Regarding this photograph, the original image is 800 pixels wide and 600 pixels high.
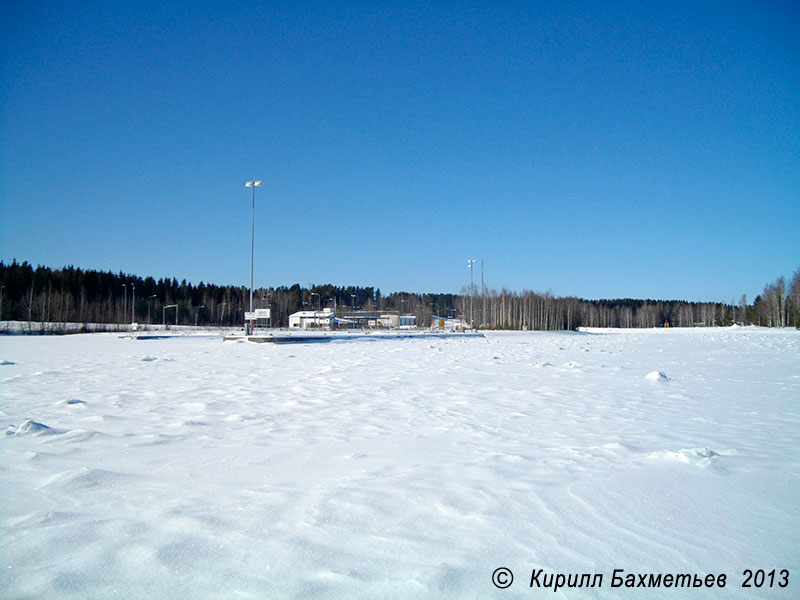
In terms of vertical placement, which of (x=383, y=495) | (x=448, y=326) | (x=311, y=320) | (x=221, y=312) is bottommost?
(x=448, y=326)

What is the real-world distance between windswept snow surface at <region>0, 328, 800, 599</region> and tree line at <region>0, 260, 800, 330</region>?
47240 mm

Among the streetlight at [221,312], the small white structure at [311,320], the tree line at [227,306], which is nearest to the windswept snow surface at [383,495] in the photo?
the tree line at [227,306]

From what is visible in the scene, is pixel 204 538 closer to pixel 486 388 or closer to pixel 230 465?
pixel 230 465

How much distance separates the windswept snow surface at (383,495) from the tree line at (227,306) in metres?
47.2

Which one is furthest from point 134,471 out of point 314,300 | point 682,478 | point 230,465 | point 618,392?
point 314,300

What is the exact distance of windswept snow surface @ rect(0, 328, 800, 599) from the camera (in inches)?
97.8

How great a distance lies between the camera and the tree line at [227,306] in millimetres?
72062

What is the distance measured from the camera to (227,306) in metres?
119

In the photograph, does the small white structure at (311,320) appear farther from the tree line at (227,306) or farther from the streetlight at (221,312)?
the streetlight at (221,312)

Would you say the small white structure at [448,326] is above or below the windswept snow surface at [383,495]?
below

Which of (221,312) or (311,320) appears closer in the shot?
(311,320)

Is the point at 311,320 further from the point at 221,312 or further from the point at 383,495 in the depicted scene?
the point at 383,495

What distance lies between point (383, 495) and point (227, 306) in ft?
403

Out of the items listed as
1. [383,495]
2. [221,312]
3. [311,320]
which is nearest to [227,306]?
[221,312]
